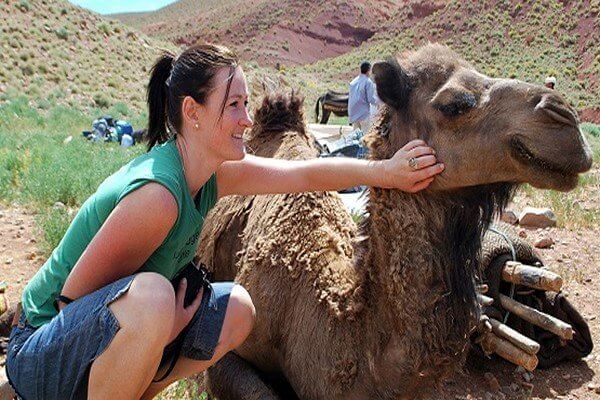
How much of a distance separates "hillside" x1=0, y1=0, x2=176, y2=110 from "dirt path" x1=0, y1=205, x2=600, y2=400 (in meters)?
19.7

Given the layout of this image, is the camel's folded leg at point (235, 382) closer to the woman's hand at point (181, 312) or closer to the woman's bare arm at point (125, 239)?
the woman's hand at point (181, 312)

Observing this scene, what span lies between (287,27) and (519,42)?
35.0 metres

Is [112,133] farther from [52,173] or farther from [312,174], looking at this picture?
[312,174]

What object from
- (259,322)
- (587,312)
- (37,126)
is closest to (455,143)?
(259,322)

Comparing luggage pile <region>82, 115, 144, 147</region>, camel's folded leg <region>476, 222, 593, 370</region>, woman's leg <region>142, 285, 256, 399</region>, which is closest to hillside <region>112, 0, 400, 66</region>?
luggage pile <region>82, 115, 144, 147</region>

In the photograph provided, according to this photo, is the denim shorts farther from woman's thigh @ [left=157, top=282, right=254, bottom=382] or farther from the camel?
the camel

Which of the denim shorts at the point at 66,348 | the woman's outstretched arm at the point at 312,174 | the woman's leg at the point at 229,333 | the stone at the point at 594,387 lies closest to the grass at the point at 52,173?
the woman's outstretched arm at the point at 312,174

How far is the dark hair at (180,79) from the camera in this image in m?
2.72

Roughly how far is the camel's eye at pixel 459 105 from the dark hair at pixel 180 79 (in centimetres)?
93

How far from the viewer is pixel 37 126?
19.4m

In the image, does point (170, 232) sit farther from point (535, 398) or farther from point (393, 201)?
point (535, 398)

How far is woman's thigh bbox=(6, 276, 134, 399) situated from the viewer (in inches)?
95.0

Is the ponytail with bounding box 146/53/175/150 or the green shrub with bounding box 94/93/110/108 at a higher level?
the ponytail with bounding box 146/53/175/150

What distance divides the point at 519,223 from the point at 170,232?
19.9 ft
